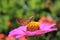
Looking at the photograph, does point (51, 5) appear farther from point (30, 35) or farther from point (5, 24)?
point (30, 35)

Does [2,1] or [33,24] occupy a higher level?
[2,1]

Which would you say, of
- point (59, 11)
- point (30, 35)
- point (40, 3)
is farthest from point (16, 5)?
point (30, 35)

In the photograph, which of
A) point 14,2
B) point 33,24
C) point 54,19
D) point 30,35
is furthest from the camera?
point 14,2

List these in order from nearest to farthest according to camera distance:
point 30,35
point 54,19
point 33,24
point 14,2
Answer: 1. point 30,35
2. point 33,24
3. point 54,19
4. point 14,2

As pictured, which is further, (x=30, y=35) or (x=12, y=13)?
(x=12, y=13)

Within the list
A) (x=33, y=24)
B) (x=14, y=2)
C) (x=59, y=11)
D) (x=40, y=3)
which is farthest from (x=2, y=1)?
(x=33, y=24)

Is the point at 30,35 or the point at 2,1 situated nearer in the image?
the point at 30,35

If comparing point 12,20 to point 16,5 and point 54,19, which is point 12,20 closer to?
point 16,5

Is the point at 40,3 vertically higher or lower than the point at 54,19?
higher
